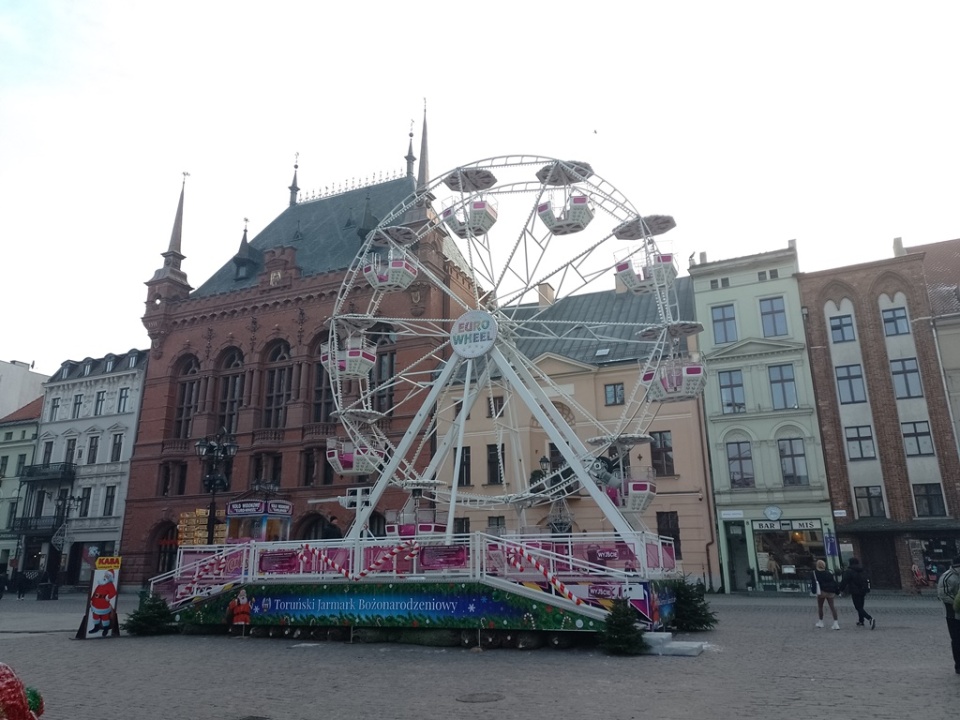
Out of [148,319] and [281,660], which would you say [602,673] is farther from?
[148,319]

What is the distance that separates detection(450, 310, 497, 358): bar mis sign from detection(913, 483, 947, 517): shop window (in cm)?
2039

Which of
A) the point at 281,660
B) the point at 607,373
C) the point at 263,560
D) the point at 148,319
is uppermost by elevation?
the point at 148,319

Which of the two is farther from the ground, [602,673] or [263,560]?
[263,560]

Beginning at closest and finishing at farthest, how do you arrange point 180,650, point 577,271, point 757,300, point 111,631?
point 180,650 < point 111,631 < point 577,271 < point 757,300

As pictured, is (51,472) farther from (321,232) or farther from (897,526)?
(897,526)

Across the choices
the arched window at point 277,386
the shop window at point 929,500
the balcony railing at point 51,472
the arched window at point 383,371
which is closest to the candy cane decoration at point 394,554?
the arched window at point 383,371

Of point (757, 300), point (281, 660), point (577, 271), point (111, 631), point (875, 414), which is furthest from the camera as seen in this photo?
point (757, 300)

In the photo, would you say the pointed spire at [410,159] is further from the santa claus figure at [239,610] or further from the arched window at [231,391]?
the santa claus figure at [239,610]

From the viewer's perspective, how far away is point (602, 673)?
42.4 feet

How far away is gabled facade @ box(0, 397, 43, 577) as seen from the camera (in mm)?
51656

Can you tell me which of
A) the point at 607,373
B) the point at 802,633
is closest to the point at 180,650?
the point at 802,633

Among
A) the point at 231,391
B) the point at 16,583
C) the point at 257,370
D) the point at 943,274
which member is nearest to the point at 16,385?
the point at 16,583

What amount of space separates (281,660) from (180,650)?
3.45m

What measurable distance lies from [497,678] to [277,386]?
113 ft
